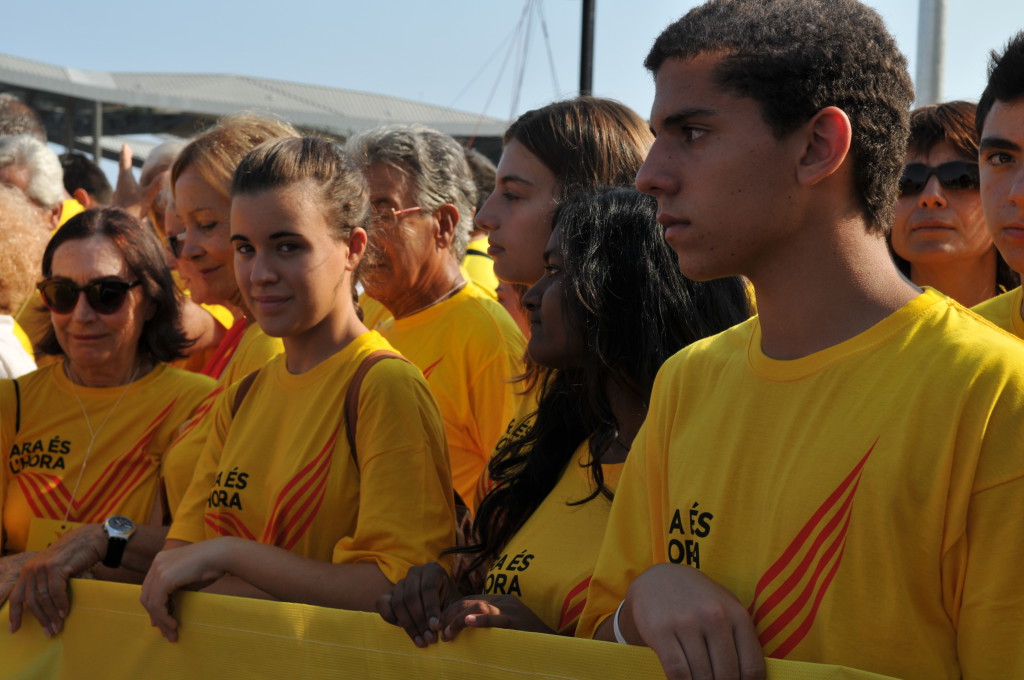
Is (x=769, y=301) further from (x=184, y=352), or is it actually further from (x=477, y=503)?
(x=184, y=352)

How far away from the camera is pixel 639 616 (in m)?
1.78

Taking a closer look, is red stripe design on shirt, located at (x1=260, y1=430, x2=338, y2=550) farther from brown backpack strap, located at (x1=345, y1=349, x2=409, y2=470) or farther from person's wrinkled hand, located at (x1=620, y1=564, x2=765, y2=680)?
person's wrinkled hand, located at (x1=620, y1=564, x2=765, y2=680)

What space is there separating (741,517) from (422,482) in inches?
44.9

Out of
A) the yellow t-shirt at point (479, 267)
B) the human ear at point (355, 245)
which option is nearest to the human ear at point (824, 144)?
the human ear at point (355, 245)

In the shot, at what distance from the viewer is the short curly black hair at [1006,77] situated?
2814 millimetres

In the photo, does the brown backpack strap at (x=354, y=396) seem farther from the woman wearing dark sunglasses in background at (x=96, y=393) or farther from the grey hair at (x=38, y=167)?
the grey hair at (x=38, y=167)

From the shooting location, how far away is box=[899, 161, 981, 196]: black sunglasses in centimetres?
369

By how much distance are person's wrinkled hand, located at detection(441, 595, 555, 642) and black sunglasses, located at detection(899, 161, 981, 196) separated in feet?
6.87

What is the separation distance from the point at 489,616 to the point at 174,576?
862mm

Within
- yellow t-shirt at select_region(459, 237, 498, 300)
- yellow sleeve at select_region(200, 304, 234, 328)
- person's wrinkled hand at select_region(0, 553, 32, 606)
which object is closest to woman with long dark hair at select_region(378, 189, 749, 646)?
person's wrinkled hand at select_region(0, 553, 32, 606)

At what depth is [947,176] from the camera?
370 centimetres

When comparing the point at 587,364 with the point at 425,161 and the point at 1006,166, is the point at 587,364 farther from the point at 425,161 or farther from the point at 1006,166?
the point at 425,161

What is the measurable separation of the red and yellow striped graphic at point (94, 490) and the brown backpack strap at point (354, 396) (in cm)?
125

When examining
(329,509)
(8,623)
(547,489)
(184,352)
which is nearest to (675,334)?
(547,489)
